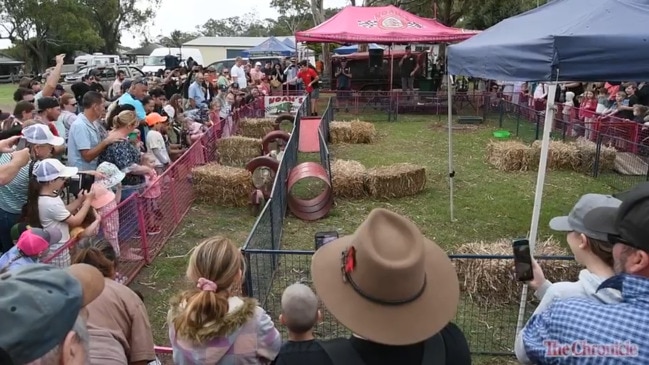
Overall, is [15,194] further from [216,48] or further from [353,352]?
[216,48]

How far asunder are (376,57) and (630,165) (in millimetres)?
15273

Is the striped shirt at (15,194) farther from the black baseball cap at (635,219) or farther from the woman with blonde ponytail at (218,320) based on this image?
the black baseball cap at (635,219)

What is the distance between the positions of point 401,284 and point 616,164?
10.7 meters

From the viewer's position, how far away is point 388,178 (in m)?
9.03

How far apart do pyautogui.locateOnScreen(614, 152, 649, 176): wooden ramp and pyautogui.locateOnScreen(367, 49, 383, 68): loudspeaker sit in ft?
48.4

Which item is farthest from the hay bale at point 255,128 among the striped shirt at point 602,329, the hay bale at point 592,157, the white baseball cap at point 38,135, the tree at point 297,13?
the tree at point 297,13

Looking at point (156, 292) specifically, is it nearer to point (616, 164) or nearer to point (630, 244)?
point (630, 244)

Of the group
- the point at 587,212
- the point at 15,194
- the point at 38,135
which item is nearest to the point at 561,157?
the point at 587,212

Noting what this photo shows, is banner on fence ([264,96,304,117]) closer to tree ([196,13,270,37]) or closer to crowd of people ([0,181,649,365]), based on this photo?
crowd of people ([0,181,649,365])

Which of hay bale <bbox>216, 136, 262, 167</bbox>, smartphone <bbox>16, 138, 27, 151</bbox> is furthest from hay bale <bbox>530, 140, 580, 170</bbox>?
smartphone <bbox>16, 138, 27, 151</bbox>

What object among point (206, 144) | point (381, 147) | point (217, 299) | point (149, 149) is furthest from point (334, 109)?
point (217, 299)

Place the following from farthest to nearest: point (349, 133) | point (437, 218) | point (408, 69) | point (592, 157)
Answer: point (408, 69), point (349, 133), point (592, 157), point (437, 218)

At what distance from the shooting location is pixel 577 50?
14.1 ft

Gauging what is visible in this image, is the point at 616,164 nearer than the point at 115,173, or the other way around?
the point at 115,173
